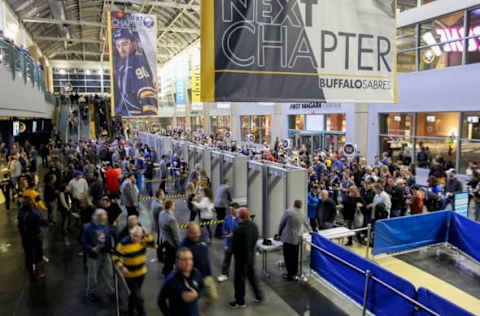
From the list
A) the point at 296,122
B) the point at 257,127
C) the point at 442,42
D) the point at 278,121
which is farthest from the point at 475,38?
the point at 257,127

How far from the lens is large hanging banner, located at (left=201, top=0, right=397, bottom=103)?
3537mm

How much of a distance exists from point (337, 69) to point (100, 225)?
4.30m

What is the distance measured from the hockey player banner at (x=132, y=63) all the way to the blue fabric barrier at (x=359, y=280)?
40.4ft

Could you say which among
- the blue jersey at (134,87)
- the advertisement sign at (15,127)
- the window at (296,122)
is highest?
the blue jersey at (134,87)

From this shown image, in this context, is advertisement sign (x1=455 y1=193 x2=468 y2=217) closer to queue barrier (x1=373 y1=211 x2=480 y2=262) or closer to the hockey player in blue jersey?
Result: queue barrier (x1=373 y1=211 x2=480 y2=262)

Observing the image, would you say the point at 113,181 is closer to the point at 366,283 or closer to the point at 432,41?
the point at 366,283

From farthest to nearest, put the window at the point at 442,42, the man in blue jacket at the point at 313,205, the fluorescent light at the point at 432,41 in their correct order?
the fluorescent light at the point at 432,41 → the window at the point at 442,42 → the man in blue jacket at the point at 313,205

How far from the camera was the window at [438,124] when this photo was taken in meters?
15.4

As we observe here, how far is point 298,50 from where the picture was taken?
386 centimetres

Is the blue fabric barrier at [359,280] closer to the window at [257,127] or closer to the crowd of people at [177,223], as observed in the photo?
the crowd of people at [177,223]

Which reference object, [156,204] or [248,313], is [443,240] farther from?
[156,204]

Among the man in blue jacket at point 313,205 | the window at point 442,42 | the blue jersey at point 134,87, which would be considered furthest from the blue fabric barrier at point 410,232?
the blue jersey at point 134,87

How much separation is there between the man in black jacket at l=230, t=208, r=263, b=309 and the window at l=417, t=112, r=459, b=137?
532 inches

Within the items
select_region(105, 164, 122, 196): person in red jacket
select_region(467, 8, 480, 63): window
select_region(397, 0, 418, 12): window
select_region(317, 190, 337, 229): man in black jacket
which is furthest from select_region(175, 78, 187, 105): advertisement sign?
select_region(317, 190, 337, 229): man in black jacket
